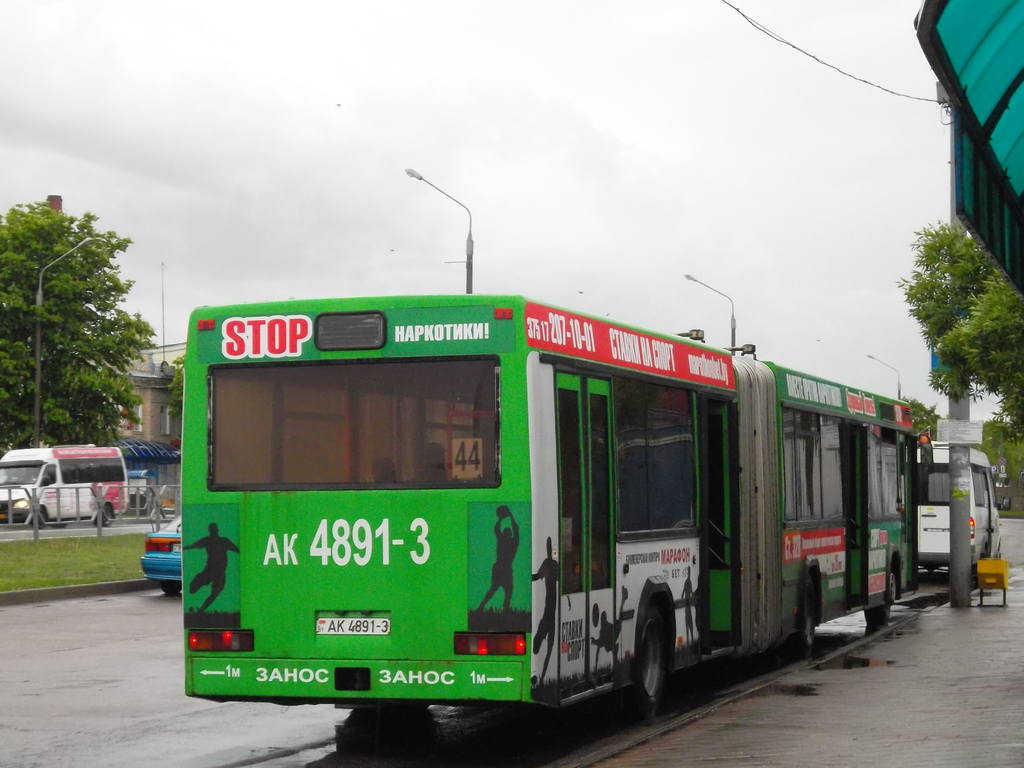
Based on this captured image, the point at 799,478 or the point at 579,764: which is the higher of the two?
the point at 799,478

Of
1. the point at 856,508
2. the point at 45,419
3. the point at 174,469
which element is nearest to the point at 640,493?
the point at 856,508

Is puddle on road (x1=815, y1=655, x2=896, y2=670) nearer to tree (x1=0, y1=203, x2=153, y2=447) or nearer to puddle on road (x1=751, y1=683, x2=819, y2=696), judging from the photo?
puddle on road (x1=751, y1=683, x2=819, y2=696)

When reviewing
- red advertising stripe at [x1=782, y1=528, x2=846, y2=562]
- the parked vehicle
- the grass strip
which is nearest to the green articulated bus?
red advertising stripe at [x1=782, y1=528, x2=846, y2=562]

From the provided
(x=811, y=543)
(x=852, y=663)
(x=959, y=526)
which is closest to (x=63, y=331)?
(x=959, y=526)

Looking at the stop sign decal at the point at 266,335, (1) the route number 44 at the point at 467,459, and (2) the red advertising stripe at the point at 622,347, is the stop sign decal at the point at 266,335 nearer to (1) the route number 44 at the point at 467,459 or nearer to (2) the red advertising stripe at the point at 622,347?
(1) the route number 44 at the point at 467,459

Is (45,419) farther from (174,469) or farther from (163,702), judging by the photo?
(163,702)

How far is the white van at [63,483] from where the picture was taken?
39094 mm

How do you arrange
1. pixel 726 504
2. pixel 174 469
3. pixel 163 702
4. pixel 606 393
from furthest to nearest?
pixel 174 469 → pixel 726 504 → pixel 163 702 → pixel 606 393

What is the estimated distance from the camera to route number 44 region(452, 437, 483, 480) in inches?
380

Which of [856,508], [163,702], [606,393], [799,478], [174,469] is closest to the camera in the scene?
[606,393]

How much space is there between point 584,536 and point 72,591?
15937 millimetres

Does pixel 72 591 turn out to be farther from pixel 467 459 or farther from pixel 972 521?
pixel 972 521

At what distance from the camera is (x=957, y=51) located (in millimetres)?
11250

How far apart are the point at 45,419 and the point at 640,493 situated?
55.7 meters
